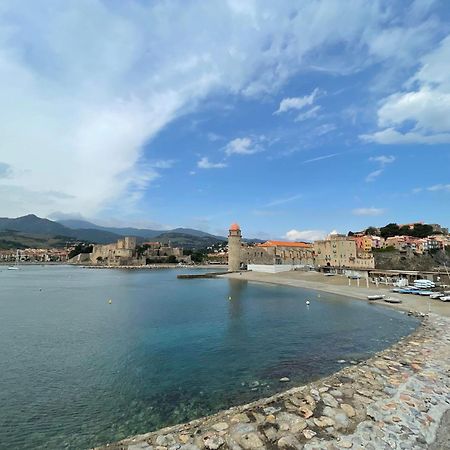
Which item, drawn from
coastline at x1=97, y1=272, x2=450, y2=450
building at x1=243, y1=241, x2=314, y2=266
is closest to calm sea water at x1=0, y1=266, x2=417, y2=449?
coastline at x1=97, y1=272, x2=450, y2=450

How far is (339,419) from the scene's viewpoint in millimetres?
7805

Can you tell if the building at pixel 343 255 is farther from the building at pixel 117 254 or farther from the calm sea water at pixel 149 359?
the building at pixel 117 254

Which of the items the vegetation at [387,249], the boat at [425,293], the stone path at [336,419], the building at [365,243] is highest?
the building at [365,243]

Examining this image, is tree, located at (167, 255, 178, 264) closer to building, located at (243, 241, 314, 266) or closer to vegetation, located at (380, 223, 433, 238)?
building, located at (243, 241, 314, 266)

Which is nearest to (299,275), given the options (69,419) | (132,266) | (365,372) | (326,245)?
(326,245)

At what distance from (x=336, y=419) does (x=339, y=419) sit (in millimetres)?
70

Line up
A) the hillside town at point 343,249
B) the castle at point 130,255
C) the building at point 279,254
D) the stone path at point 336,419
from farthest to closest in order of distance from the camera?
the castle at point 130,255
the building at point 279,254
the hillside town at point 343,249
the stone path at point 336,419

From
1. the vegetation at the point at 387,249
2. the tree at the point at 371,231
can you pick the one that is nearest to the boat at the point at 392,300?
the vegetation at the point at 387,249

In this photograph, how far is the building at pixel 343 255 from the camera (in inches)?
2928

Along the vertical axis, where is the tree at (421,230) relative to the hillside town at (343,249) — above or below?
above

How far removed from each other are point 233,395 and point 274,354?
4.71 m

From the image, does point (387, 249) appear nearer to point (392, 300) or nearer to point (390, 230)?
point (390, 230)

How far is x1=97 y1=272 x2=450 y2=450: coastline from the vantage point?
693 cm

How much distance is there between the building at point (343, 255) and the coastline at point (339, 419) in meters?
66.0
